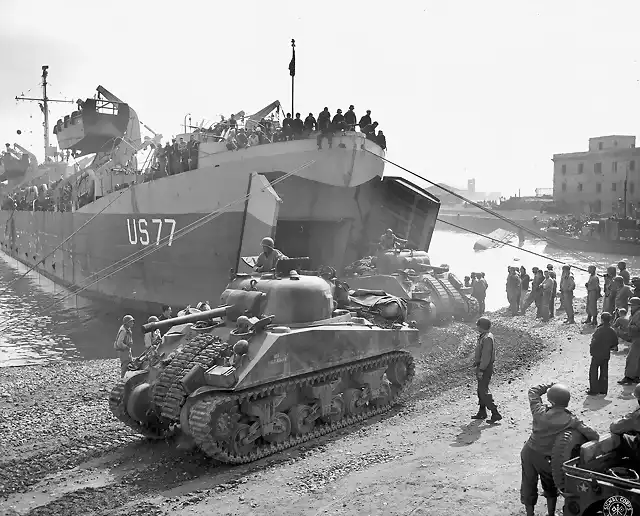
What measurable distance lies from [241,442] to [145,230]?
13958 mm

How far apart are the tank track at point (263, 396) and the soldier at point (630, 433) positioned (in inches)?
174

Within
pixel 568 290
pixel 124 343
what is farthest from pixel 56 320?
pixel 568 290

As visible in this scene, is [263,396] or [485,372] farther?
[485,372]

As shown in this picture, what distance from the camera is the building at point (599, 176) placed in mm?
54000

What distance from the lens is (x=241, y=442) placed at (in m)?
8.08

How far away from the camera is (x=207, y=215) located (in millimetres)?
18484

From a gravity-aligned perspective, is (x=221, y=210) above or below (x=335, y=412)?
above

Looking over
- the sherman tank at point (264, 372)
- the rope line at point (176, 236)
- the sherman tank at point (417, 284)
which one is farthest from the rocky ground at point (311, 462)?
the rope line at point (176, 236)

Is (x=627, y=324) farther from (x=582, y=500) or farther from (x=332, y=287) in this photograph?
(x=582, y=500)

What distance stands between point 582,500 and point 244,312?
558 cm

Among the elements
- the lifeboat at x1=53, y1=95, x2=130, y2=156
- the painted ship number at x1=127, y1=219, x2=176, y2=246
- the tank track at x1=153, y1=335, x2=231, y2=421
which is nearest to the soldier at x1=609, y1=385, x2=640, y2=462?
the tank track at x1=153, y1=335, x2=231, y2=421

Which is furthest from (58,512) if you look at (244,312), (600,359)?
(600,359)

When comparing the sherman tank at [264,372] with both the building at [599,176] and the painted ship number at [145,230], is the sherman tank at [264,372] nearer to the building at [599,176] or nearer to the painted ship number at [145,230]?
the painted ship number at [145,230]

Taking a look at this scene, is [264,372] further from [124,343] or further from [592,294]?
[592,294]
